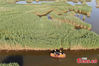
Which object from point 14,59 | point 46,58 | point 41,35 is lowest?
point 46,58

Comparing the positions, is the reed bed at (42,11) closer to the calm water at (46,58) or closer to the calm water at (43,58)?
the calm water at (43,58)

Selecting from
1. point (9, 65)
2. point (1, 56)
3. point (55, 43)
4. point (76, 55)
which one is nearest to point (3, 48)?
point (1, 56)

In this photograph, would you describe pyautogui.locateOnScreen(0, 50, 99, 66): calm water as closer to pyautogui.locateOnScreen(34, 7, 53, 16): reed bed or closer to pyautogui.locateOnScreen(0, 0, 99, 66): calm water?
pyautogui.locateOnScreen(0, 0, 99, 66): calm water

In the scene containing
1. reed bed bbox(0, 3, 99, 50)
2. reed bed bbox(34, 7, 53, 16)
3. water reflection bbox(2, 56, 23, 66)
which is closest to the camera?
water reflection bbox(2, 56, 23, 66)

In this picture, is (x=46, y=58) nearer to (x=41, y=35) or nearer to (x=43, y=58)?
(x=43, y=58)

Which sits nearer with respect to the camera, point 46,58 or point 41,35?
point 46,58

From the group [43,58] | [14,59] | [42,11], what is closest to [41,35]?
[43,58]

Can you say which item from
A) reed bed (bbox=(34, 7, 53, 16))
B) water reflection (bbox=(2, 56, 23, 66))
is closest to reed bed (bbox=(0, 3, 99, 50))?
water reflection (bbox=(2, 56, 23, 66))

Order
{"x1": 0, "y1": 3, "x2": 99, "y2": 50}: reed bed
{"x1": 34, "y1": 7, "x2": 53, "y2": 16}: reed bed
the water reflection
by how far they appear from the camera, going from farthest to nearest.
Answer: {"x1": 34, "y1": 7, "x2": 53, "y2": 16}: reed bed
{"x1": 0, "y1": 3, "x2": 99, "y2": 50}: reed bed
the water reflection

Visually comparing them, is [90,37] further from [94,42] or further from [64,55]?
[64,55]
